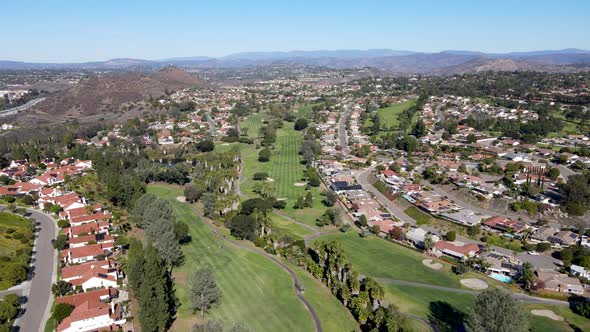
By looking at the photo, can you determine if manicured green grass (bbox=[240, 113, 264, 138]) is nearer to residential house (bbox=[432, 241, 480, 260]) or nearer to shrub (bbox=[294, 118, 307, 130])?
shrub (bbox=[294, 118, 307, 130])

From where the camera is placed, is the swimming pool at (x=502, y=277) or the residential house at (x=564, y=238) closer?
the swimming pool at (x=502, y=277)

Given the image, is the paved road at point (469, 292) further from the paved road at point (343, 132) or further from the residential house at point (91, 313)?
the paved road at point (343, 132)

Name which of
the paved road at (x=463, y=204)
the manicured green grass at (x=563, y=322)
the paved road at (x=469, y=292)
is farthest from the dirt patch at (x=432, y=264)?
the paved road at (x=463, y=204)

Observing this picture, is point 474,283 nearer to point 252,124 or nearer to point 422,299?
point 422,299

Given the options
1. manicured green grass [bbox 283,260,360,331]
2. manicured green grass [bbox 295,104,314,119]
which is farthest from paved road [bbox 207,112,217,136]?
manicured green grass [bbox 283,260,360,331]

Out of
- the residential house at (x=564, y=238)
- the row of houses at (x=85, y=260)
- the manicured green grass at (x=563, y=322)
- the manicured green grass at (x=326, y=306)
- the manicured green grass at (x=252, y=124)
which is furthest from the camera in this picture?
the manicured green grass at (x=252, y=124)

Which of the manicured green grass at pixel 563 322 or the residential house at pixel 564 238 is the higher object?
the residential house at pixel 564 238
